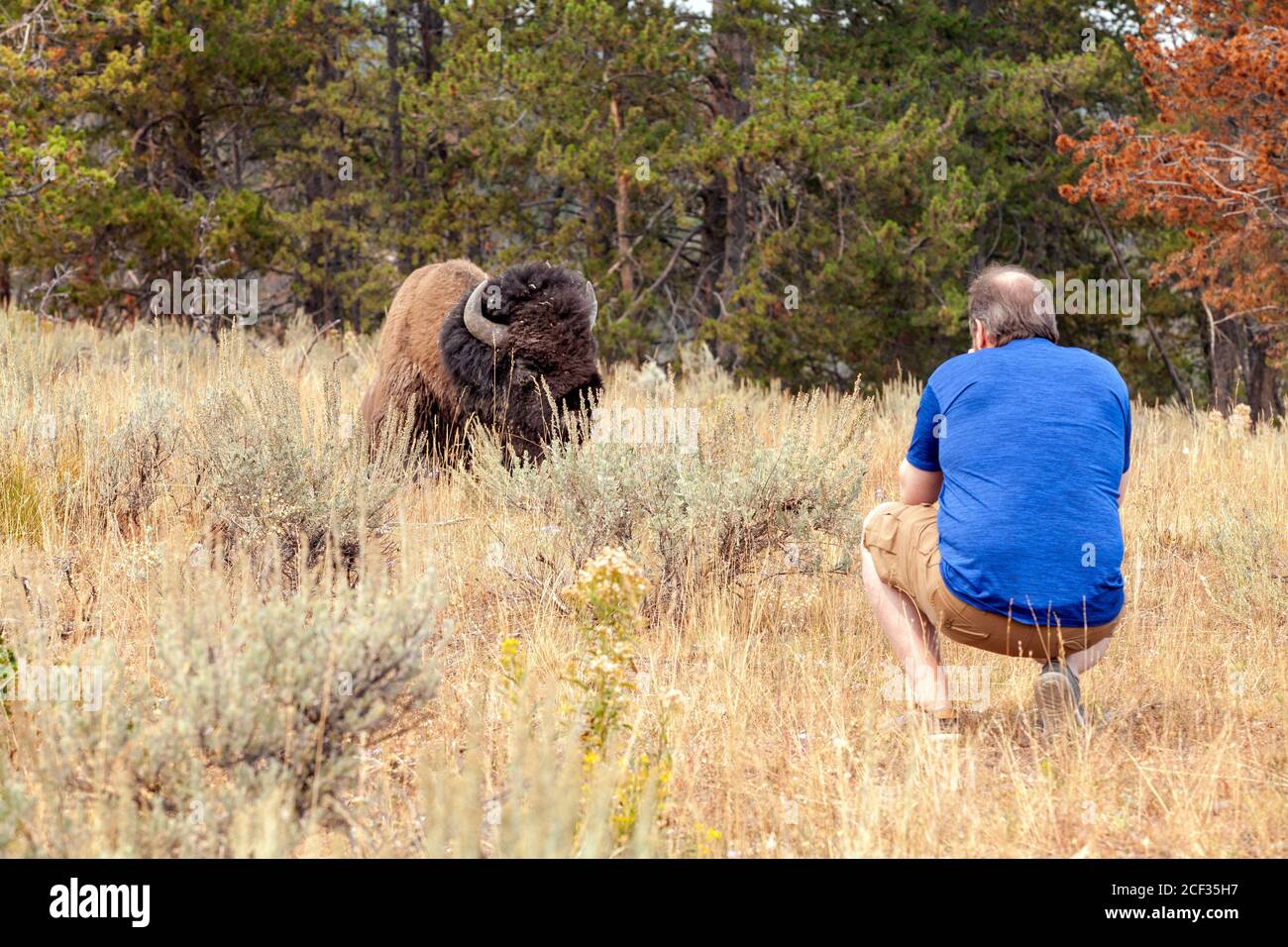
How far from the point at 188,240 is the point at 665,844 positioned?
16.0 metres

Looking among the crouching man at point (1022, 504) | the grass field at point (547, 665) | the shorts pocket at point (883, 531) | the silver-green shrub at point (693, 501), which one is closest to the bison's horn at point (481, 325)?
the grass field at point (547, 665)

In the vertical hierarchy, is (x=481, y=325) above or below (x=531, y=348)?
above

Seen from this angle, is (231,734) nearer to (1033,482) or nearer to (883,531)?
(883,531)

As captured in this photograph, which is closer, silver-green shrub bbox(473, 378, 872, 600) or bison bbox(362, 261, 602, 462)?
silver-green shrub bbox(473, 378, 872, 600)

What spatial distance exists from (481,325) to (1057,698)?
4434mm

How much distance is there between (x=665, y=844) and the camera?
312 cm

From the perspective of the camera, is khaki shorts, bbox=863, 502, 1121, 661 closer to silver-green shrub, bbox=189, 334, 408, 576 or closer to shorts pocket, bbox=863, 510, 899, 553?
shorts pocket, bbox=863, 510, 899, 553

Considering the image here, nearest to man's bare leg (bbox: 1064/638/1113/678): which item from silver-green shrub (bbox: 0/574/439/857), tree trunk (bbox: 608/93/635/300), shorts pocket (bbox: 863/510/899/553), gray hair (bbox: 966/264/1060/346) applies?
shorts pocket (bbox: 863/510/899/553)

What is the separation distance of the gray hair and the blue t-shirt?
0.18 ft

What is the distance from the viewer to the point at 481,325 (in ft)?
23.9

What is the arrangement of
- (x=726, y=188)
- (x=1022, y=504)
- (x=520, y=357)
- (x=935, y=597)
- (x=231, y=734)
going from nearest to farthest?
1. (x=231, y=734)
2. (x=1022, y=504)
3. (x=935, y=597)
4. (x=520, y=357)
5. (x=726, y=188)

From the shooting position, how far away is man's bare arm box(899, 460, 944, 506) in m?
4.28

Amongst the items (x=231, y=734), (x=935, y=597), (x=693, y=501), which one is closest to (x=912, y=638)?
(x=935, y=597)
